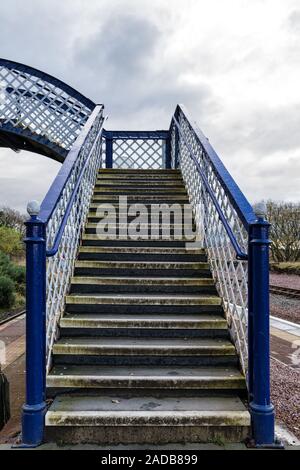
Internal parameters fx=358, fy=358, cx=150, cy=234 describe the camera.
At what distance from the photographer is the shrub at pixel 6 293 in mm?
8438

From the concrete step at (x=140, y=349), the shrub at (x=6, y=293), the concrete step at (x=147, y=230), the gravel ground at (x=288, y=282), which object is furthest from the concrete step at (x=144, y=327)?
the gravel ground at (x=288, y=282)

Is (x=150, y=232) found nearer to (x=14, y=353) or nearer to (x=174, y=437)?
(x=14, y=353)

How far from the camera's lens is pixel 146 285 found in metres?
3.89

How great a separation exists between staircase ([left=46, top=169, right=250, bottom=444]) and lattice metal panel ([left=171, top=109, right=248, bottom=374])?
134 millimetres

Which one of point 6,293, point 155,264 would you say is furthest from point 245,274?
point 6,293

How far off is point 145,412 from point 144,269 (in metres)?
1.81

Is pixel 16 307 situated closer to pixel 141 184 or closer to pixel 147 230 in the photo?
pixel 141 184

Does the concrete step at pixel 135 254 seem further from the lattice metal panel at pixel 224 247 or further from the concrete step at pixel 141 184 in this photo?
the concrete step at pixel 141 184

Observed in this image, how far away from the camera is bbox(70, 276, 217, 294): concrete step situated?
3.86 meters

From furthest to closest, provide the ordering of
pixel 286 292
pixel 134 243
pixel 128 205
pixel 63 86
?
pixel 286 292, pixel 63 86, pixel 128 205, pixel 134 243

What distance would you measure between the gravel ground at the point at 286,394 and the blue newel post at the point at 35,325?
1874 mm

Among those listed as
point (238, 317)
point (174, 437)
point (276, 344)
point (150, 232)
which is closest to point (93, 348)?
point (174, 437)

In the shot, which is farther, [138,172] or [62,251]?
[138,172]

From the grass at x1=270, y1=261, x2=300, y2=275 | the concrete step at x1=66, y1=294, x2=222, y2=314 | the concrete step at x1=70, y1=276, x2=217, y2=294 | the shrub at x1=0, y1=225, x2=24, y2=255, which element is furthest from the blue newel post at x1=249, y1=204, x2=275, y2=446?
the grass at x1=270, y1=261, x2=300, y2=275
